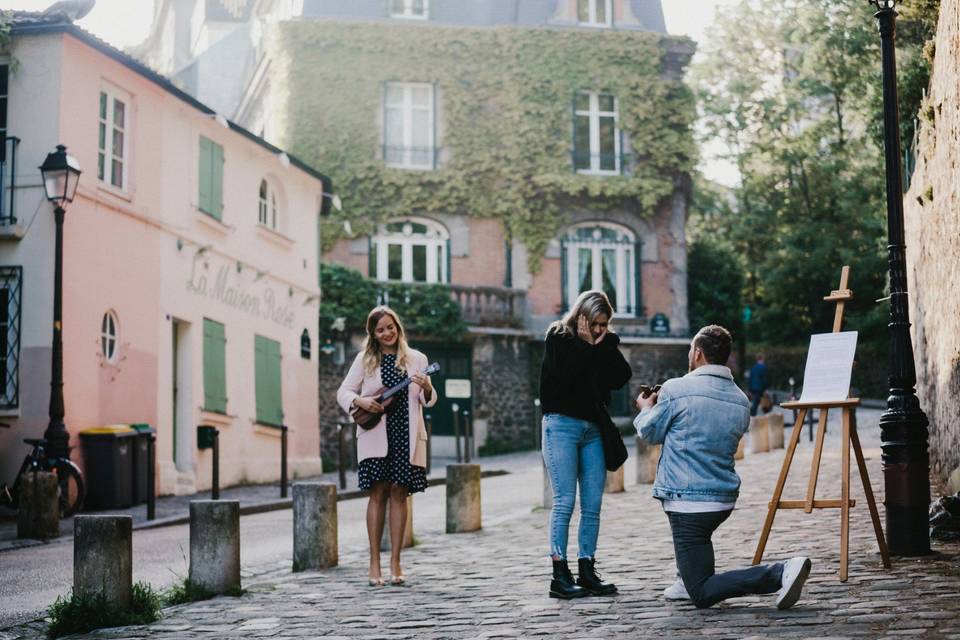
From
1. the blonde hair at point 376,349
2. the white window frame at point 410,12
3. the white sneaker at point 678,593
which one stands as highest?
the white window frame at point 410,12

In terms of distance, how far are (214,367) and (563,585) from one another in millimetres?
13625

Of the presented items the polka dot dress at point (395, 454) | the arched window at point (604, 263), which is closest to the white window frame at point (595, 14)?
the arched window at point (604, 263)

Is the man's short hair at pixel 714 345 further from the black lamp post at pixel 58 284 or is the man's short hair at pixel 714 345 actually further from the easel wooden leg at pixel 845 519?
the black lamp post at pixel 58 284

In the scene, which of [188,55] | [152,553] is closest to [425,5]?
[188,55]

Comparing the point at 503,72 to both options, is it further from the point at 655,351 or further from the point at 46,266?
the point at 46,266

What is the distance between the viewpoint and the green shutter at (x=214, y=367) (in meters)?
20.2

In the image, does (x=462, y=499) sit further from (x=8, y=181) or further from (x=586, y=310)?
(x=8, y=181)

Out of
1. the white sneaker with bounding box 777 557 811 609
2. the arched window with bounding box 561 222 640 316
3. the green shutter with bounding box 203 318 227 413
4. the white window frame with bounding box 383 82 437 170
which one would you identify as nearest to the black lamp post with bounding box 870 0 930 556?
the white sneaker with bounding box 777 557 811 609

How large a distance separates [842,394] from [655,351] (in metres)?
24.9

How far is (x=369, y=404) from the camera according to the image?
8602mm

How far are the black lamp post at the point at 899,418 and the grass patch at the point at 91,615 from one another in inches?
180

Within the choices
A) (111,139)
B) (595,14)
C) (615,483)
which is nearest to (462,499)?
(615,483)

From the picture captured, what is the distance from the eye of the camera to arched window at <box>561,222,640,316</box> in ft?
109

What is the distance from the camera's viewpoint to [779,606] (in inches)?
263
